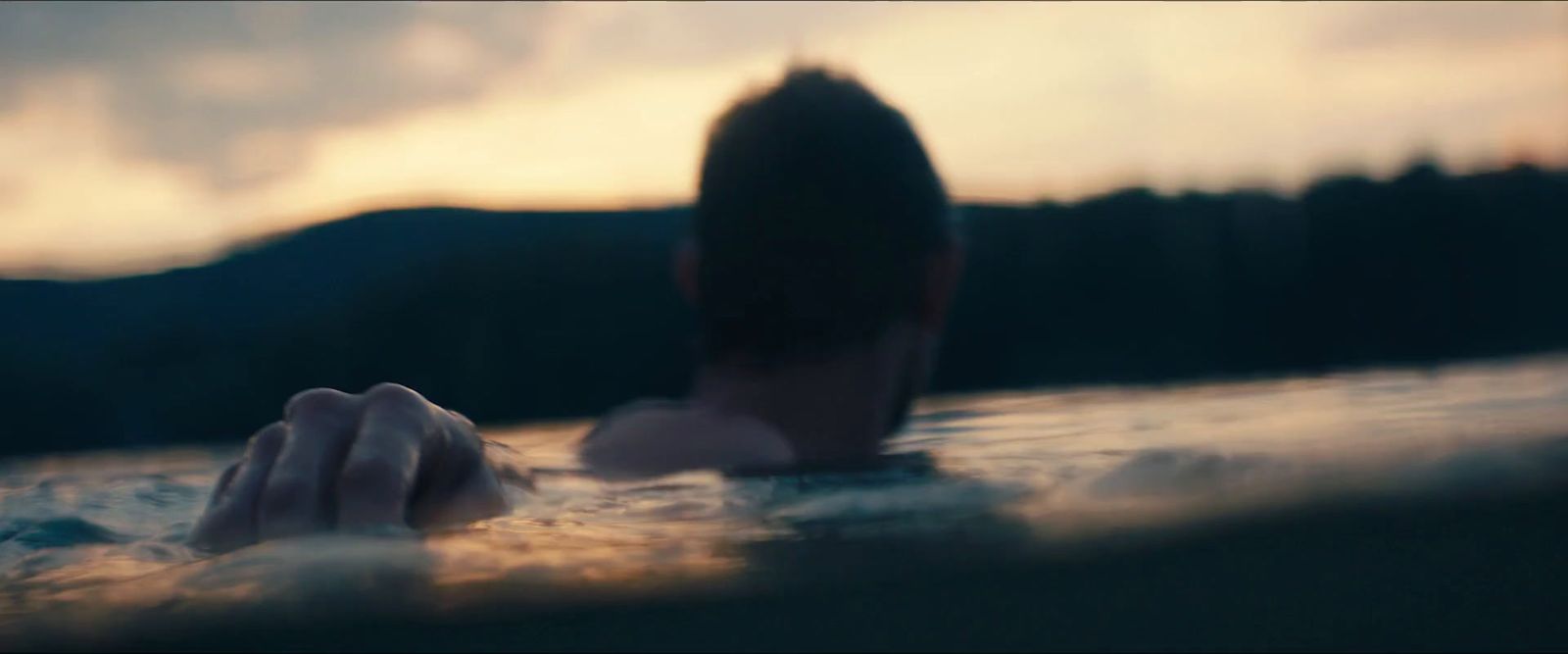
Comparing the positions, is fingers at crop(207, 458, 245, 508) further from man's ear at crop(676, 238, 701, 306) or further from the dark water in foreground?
man's ear at crop(676, 238, 701, 306)

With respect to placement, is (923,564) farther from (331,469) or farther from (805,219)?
(805,219)

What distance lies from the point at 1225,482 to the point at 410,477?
4.64 feet

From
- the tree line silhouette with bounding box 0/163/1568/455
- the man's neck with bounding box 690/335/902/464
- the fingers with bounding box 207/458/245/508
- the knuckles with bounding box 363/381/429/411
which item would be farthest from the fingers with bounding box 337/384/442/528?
the tree line silhouette with bounding box 0/163/1568/455

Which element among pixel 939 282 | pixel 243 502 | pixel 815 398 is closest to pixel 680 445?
pixel 815 398

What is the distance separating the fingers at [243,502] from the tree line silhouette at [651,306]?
1.61 m

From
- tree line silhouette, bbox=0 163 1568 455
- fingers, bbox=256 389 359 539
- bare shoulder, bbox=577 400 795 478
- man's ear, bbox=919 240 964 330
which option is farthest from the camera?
tree line silhouette, bbox=0 163 1568 455

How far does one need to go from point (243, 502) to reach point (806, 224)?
1.65 meters

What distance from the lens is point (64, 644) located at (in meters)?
1.78

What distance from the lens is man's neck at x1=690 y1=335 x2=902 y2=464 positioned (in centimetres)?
330

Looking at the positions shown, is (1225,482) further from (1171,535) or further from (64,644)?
(64,644)

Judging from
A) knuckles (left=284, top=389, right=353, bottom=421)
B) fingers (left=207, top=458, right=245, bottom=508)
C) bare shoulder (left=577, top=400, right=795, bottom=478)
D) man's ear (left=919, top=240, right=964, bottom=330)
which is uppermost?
man's ear (left=919, top=240, right=964, bottom=330)

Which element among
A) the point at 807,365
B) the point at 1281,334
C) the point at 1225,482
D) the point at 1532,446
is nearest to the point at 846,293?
the point at 807,365

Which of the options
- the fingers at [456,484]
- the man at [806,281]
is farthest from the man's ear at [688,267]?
the fingers at [456,484]

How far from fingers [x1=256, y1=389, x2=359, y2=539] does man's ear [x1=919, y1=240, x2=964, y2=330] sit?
1796 mm
